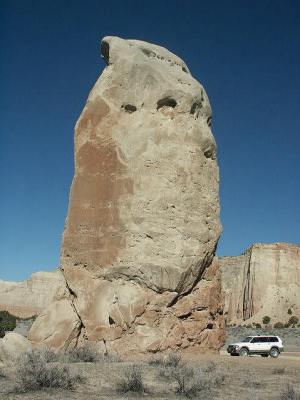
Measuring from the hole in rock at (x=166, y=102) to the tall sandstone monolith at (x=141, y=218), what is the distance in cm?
3

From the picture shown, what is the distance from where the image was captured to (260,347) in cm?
2691

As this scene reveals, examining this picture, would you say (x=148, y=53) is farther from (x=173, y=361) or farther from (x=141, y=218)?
(x=173, y=361)

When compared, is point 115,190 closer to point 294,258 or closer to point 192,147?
point 192,147

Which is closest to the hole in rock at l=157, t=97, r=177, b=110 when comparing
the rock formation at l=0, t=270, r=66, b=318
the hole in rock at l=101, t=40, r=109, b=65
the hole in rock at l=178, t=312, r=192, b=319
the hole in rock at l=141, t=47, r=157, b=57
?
the hole in rock at l=141, t=47, r=157, b=57

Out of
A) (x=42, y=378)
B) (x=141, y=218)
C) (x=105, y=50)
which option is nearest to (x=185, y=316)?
(x=141, y=218)

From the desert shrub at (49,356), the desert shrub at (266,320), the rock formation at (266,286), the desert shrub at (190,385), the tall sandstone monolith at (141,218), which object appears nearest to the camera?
the desert shrub at (190,385)

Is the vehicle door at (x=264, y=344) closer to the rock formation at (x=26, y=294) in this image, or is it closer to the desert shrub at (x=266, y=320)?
the desert shrub at (x=266, y=320)

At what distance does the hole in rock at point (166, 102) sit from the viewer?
16594 millimetres

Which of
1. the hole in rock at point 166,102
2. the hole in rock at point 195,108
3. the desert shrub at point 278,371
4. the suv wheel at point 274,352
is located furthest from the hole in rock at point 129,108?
the suv wheel at point 274,352

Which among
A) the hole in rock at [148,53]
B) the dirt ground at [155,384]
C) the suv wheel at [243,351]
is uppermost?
the hole in rock at [148,53]

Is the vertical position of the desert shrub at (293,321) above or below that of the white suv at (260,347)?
above

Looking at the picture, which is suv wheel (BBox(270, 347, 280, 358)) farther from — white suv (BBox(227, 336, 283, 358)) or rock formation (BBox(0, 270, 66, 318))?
rock formation (BBox(0, 270, 66, 318))

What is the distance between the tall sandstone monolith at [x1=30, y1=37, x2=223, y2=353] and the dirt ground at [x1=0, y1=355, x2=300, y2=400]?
1.90m

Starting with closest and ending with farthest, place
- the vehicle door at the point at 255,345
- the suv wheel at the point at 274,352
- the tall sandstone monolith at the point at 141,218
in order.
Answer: the tall sandstone monolith at the point at 141,218, the suv wheel at the point at 274,352, the vehicle door at the point at 255,345
